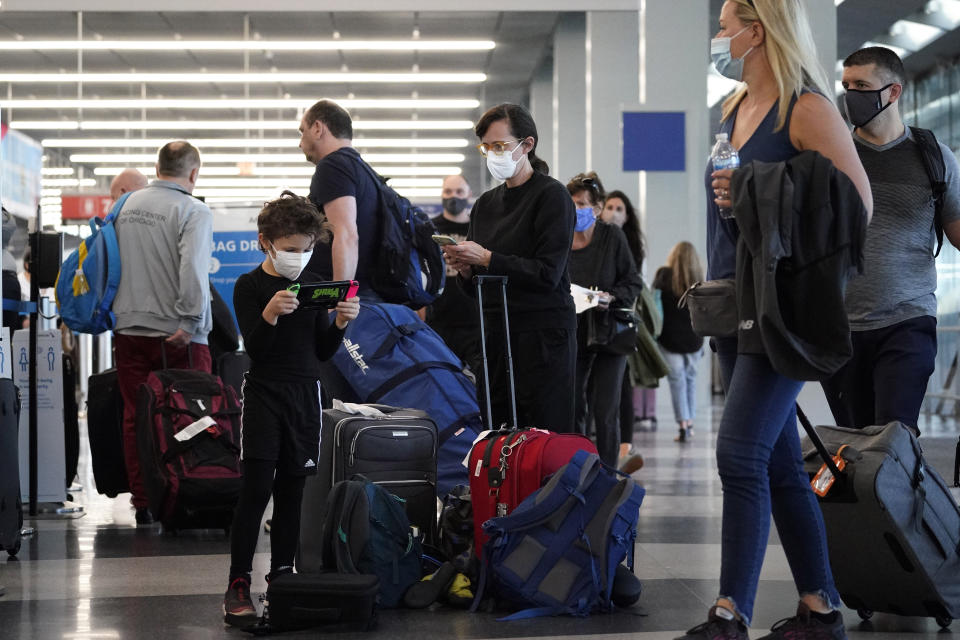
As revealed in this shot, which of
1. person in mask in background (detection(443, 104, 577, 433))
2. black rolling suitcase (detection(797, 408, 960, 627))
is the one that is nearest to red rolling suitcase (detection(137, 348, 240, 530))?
person in mask in background (detection(443, 104, 577, 433))

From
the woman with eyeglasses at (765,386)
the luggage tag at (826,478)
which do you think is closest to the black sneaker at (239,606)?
the woman with eyeglasses at (765,386)

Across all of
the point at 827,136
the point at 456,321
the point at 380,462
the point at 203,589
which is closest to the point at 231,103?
the point at 456,321

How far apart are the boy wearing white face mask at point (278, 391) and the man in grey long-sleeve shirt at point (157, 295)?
2.03 metres

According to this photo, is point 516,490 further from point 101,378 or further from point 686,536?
point 101,378

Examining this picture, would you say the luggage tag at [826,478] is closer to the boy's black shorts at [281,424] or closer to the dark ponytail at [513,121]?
the boy's black shorts at [281,424]

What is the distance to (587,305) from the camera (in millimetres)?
5582

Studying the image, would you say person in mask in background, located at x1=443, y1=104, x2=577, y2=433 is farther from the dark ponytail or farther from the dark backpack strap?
the dark backpack strap

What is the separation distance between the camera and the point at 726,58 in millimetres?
2867

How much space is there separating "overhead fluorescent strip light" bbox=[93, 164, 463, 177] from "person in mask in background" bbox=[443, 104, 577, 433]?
46.6ft

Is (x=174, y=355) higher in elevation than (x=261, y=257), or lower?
lower

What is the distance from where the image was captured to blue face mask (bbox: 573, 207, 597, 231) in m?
5.76

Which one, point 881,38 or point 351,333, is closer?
point 351,333

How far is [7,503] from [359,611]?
171 centimetres

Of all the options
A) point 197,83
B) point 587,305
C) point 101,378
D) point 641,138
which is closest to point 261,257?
point 101,378
